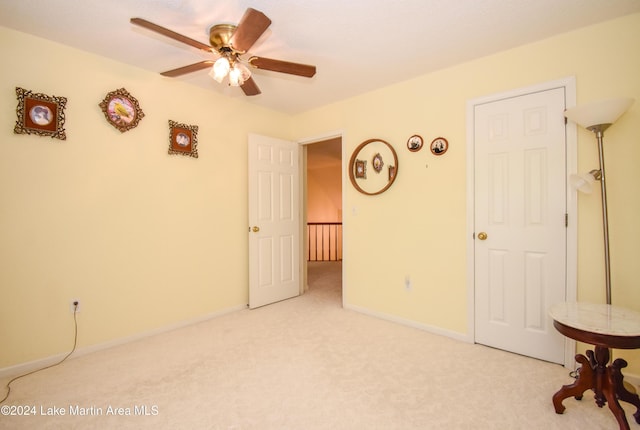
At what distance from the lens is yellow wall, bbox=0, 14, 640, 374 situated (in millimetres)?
2133

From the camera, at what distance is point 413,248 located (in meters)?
3.02

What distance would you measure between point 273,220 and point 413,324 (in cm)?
202

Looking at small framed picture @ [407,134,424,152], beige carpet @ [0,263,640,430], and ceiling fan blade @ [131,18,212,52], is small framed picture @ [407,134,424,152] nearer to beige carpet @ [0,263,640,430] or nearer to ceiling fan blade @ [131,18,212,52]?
beige carpet @ [0,263,640,430]

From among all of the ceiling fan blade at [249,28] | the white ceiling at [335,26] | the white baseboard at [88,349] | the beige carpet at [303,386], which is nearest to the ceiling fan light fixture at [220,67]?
the ceiling fan blade at [249,28]

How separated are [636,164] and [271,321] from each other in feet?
10.6

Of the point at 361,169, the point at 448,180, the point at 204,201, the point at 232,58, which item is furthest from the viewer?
the point at 361,169

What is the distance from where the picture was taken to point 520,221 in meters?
2.41

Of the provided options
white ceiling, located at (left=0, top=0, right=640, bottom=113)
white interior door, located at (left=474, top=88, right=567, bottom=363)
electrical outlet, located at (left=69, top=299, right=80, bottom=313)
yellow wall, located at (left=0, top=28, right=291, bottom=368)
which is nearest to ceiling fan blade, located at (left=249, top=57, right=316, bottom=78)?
white ceiling, located at (left=0, top=0, right=640, bottom=113)

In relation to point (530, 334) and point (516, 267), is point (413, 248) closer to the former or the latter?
point (516, 267)

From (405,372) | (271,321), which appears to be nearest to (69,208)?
(271,321)

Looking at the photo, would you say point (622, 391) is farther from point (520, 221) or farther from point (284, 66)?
point (284, 66)

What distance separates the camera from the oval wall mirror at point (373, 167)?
10.4 ft

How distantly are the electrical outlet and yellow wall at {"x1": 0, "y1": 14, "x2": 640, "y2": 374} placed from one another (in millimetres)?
70

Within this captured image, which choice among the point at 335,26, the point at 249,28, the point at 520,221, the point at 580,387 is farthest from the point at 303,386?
the point at 335,26
